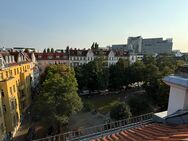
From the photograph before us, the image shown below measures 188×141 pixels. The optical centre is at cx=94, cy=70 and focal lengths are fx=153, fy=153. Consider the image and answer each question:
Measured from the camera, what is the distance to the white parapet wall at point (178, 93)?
4621mm

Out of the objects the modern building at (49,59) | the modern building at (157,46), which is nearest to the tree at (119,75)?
the modern building at (49,59)

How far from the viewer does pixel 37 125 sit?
23.1 meters

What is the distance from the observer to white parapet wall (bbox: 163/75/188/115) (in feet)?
15.2

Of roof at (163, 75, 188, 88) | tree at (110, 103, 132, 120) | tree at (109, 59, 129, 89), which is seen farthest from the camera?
tree at (109, 59, 129, 89)

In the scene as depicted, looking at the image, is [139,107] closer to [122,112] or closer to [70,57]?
[122,112]

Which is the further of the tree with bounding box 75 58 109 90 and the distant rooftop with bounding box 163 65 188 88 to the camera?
the tree with bounding box 75 58 109 90

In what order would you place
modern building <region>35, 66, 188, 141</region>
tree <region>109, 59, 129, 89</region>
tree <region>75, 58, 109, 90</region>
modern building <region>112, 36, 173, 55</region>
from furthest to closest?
modern building <region>112, 36, 173, 55</region>
tree <region>109, 59, 129, 89</region>
tree <region>75, 58, 109, 90</region>
modern building <region>35, 66, 188, 141</region>

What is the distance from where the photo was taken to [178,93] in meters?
4.92

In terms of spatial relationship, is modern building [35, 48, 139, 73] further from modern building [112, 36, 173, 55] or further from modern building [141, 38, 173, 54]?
modern building [141, 38, 173, 54]

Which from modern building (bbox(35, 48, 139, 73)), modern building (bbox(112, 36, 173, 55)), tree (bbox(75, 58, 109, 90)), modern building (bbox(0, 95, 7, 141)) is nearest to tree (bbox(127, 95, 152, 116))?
tree (bbox(75, 58, 109, 90))

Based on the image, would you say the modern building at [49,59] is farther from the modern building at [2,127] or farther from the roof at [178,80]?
the roof at [178,80]

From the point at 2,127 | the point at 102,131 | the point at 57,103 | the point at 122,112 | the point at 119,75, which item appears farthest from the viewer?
the point at 119,75

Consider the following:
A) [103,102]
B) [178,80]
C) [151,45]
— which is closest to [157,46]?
[151,45]

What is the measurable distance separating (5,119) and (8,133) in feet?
5.94
